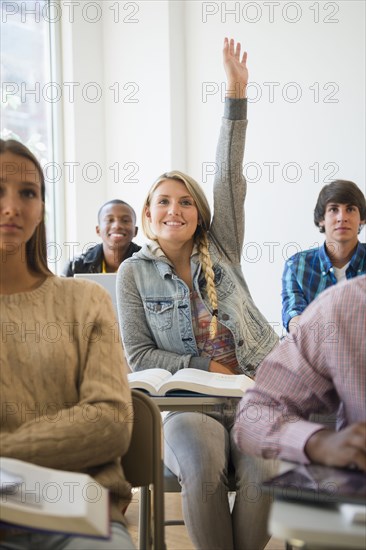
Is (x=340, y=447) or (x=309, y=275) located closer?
(x=340, y=447)

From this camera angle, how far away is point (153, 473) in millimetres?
1578

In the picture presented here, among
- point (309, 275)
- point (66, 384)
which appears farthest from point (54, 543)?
point (309, 275)

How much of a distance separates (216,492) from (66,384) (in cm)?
59

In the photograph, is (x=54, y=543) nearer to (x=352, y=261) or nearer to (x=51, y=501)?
(x=51, y=501)

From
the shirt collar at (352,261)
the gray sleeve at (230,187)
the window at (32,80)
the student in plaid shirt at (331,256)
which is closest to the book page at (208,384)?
the gray sleeve at (230,187)

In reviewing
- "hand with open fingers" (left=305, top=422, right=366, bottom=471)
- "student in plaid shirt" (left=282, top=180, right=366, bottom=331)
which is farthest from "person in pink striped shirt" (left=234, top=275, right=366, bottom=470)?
"student in plaid shirt" (left=282, top=180, right=366, bottom=331)

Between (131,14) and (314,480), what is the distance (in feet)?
15.7

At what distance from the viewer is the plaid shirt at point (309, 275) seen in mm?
3201

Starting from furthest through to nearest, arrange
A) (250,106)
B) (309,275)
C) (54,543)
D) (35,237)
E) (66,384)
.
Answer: (250,106) → (309,275) → (35,237) → (66,384) → (54,543)

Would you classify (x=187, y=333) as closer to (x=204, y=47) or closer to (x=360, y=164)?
(x=360, y=164)

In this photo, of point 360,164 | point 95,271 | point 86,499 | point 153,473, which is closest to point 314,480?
point 86,499

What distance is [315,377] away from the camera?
53.0 inches

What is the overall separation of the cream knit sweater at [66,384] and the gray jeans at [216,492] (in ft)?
1.46

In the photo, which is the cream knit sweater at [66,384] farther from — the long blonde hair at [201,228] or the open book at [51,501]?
the long blonde hair at [201,228]
